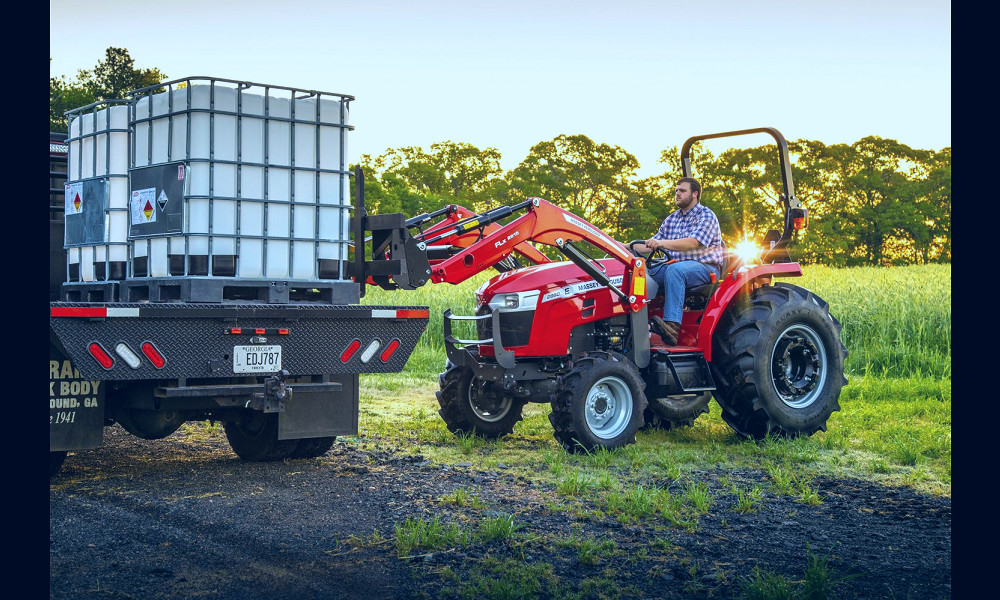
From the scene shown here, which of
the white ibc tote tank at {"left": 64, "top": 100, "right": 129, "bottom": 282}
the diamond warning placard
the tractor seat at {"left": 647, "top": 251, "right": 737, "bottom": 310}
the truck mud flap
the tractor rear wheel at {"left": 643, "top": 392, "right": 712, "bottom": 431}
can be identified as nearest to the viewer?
the truck mud flap

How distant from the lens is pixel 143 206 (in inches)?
281

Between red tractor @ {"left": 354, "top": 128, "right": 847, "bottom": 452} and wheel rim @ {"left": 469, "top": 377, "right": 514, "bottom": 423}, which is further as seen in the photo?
wheel rim @ {"left": 469, "top": 377, "right": 514, "bottom": 423}

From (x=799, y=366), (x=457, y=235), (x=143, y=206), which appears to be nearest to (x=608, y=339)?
(x=457, y=235)

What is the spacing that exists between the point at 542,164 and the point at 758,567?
44.7 m

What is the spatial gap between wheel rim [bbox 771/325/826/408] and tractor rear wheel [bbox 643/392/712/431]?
80 cm

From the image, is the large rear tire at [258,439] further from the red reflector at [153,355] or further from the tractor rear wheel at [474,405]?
the tractor rear wheel at [474,405]

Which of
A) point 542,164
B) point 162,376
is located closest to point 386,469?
→ point 162,376

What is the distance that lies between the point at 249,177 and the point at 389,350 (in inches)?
60.7

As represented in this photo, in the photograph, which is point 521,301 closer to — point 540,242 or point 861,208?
point 540,242

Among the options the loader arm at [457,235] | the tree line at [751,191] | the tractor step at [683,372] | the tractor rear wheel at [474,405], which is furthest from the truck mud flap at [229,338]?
the tree line at [751,191]

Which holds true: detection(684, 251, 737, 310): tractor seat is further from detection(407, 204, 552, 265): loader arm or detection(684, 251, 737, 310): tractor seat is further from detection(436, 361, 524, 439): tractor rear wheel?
→ detection(436, 361, 524, 439): tractor rear wheel

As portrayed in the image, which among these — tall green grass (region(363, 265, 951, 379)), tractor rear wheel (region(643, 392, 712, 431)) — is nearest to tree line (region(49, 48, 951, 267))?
tall green grass (region(363, 265, 951, 379))

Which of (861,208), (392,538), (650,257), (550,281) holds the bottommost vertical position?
(392,538)

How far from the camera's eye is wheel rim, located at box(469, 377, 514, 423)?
8.62 meters
